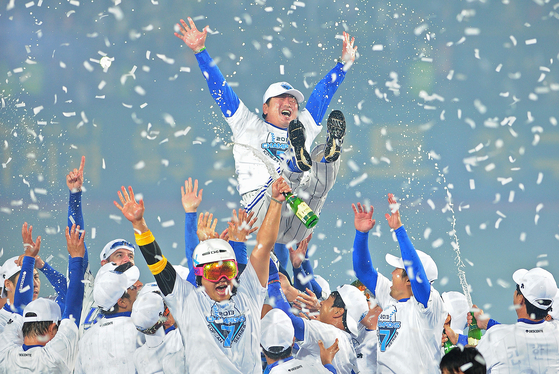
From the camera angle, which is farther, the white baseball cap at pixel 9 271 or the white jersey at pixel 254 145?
the white baseball cap at pixel 9 271

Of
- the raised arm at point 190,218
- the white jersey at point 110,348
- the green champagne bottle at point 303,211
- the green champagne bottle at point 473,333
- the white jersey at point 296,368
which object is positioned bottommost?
the green champagne bottle at point 473,333

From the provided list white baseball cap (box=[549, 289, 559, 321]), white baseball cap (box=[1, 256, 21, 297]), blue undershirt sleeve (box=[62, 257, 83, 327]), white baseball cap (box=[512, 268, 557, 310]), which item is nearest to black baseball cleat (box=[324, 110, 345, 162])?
white baseball cap (box=[512, 268, 557, 310])

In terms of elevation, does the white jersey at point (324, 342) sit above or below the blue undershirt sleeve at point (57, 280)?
above

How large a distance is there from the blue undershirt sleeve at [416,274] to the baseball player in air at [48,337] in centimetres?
239

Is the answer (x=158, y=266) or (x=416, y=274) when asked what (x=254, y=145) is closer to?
(x=416, y=274)

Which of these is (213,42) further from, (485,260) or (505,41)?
(485,260)

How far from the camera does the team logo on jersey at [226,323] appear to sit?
355 cm

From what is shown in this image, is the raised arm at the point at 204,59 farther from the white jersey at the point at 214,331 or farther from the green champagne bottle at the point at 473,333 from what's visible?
the green champagne bottle at the point at 473,333

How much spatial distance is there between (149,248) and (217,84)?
7.22 feet

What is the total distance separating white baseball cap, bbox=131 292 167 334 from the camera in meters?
4.01

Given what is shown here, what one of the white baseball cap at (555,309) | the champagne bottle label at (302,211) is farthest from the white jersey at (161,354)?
the white baseball cap at (555,309)

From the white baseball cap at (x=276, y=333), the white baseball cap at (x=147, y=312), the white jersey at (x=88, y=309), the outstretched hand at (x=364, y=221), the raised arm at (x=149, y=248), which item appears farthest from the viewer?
the white jersey at (x=88, y=309)

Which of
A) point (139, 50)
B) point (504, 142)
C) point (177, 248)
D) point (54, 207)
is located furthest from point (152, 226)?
point (504, 142)

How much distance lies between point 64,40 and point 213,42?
2.47 meters
